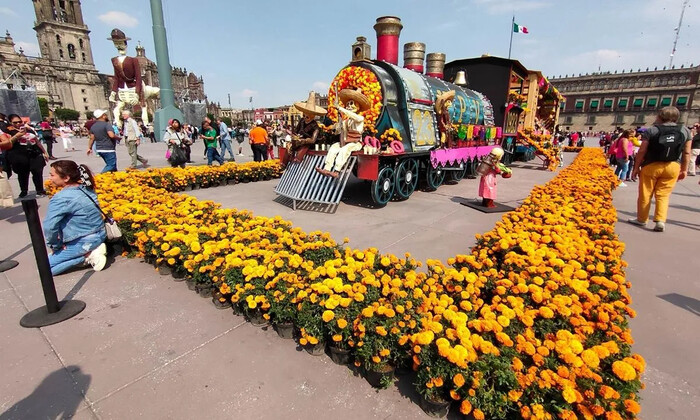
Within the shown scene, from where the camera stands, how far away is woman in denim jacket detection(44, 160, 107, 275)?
11.8 feet

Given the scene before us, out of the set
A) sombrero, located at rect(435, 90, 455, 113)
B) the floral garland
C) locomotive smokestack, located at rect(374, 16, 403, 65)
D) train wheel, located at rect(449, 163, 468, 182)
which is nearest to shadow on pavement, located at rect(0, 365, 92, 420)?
the floral garland

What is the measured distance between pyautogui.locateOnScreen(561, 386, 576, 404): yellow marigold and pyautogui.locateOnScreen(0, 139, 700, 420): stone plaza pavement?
0.82 m

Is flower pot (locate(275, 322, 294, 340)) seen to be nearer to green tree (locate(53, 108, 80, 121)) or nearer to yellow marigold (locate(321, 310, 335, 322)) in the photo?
yellow marigold (locate(321, 310, 335, 322))

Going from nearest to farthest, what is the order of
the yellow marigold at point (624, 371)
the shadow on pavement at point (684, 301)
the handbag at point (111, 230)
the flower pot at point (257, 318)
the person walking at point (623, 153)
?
the yellow marigold at point (624, 371), the flower pot at point (257, 318), the shadow on pavement at point (684, 301), the handbag at point (111, 230), the person walking at point (623, 153)

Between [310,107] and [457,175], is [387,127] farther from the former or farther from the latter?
[457,175]

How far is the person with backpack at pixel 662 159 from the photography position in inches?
203

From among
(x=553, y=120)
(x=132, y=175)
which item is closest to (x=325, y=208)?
(x=132, y=175)

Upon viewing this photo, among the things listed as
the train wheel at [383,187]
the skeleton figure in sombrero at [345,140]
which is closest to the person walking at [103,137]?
the skeleton figure in sombrero at [345,140]

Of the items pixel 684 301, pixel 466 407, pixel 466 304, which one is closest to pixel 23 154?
pixel 466 304

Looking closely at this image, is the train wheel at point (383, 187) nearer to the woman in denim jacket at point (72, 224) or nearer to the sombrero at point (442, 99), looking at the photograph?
the sombrero at point (442, 99)

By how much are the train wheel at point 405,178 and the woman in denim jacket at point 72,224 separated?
17.3 feet

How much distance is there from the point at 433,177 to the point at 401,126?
85.6 inches

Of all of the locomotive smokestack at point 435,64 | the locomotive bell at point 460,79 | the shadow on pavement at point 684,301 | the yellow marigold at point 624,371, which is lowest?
A: the shadow on pavement at point 684,301

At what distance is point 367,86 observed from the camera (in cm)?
696
